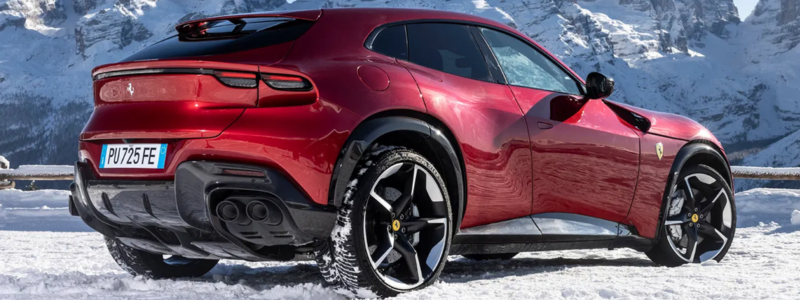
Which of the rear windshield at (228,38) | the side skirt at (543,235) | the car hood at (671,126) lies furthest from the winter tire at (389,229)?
A: the car hood at (671,126)

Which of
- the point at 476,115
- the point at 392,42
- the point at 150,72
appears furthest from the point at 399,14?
the point at 150,72

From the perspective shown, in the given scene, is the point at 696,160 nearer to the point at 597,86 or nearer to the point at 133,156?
the point at 597,86

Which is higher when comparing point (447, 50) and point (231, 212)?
point (447, 50)

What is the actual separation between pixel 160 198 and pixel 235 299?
1.75 feet

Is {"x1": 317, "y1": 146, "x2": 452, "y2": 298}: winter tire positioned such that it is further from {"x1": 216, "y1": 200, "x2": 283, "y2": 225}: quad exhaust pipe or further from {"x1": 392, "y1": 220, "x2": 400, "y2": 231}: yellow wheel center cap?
{"x1": 216, "y1": 200, "x2": 283, "y2": 225}: quad exhaust pipe

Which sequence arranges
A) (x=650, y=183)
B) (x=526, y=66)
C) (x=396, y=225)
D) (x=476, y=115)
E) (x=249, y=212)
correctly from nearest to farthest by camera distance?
(x=249, y=212), (x=396, y=225), (x=476, y=115), (x=526, y=66), (x=650, y=183)

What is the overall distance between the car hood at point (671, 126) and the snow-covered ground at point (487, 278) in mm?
839

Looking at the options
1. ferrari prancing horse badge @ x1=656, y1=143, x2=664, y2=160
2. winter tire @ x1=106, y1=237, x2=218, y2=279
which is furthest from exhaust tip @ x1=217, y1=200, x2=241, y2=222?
ferrari prancing horse badge @ x1=656, y1=143, x2=664, y2=160

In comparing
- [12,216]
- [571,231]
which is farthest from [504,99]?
[12,216]

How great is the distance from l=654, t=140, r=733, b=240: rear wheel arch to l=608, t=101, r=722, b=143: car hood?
2.0 inches

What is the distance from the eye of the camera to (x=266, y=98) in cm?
334

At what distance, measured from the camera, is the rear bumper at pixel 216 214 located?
10.7 feet

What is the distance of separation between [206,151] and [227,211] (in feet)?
0.82

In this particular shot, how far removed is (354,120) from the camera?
3.40 m
